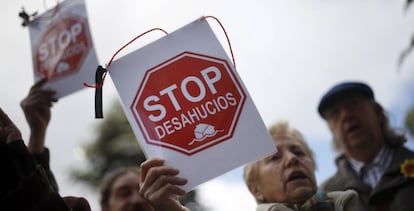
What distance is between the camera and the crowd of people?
103cm

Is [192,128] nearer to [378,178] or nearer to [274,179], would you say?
[274,179]

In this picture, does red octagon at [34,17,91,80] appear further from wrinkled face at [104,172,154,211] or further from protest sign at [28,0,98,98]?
wrinkled face at [104,172,154,211]

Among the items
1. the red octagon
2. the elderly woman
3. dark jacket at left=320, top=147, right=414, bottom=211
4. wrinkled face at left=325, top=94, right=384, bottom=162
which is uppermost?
the red octagon

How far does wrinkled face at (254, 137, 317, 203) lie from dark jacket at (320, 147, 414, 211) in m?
0.30

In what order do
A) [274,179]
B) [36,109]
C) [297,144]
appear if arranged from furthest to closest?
[36,109] < [297,144] < [274,179]

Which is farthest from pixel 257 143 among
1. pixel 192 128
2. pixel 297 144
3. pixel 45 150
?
pixel 45 150

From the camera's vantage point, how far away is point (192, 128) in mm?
1071

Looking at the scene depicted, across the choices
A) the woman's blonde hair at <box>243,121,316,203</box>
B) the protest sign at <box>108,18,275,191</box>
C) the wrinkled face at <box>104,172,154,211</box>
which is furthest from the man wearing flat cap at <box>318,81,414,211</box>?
the protest sign at <box>108,18,275,191</box>

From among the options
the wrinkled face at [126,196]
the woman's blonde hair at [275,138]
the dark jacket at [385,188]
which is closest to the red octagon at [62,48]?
the wrinkled face at [126,196]

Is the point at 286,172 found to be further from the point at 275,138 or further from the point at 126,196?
the point at 126,196

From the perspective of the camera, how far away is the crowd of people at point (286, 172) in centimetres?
103

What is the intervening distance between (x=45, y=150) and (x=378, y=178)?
1230 mm

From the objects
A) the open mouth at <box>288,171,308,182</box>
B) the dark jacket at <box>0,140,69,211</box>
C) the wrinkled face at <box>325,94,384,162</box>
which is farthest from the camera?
the wrinkled face at <box>325,94,384,162</box>

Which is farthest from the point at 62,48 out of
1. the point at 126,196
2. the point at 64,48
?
A: the point at 126,196
